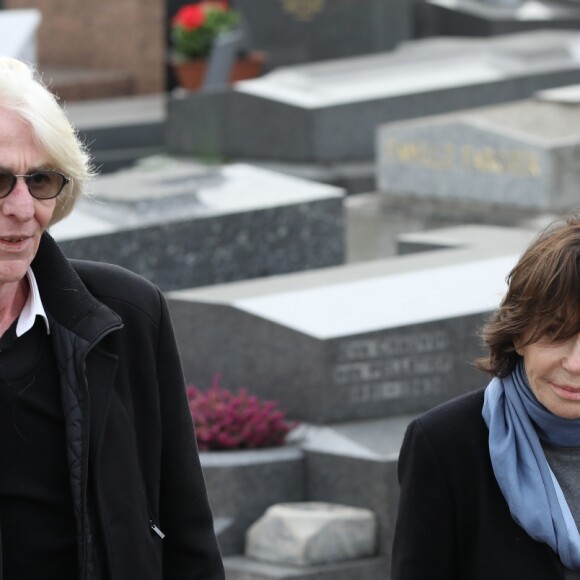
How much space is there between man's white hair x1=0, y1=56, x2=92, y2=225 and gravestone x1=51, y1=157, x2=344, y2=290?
5236 millimetres

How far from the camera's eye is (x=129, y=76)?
20141mm

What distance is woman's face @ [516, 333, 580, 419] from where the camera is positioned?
2.74 m

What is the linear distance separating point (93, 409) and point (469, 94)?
424 inches

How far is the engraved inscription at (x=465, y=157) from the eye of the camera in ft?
32.3

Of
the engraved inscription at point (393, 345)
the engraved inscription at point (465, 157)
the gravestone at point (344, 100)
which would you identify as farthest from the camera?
the gravestone at point (344, 100)

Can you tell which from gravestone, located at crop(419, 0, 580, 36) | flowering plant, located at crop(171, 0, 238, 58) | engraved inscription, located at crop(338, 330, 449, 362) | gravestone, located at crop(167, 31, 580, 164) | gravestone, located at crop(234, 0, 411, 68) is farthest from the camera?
gravestone, located at crop(419, 0, 580, 36)

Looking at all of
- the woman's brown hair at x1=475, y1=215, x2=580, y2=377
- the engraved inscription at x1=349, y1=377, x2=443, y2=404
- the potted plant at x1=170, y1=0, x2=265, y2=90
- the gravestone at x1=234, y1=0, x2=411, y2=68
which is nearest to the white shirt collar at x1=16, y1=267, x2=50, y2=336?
the woman's brown hair at x1=475, y1=215, x2=580, y2=377

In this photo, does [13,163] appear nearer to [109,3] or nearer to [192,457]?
[192,457]

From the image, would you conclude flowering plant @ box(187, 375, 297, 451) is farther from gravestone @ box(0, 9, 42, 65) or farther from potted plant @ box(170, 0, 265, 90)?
potted plant @ box(170, 0, 265, 90)

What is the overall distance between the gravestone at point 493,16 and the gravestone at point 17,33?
8.37 m

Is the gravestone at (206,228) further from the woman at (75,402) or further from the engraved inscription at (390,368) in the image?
the woman at (75,402)

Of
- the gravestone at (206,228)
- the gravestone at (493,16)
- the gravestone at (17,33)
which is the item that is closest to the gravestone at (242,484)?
the gravestone at (206,228)

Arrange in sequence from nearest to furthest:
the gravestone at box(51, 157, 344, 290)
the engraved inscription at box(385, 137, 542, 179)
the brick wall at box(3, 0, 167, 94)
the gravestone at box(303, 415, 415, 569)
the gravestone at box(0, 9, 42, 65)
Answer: the gravestone at box(303, 415, 415, 569) → the gravestone at box(51, 157, 344, 290) → the engraved inscription at box(385, 137, 542, 179) → the gravestone at box(0, 9, 42, 65) → the brick wall at box(3, 0, 167, 94)

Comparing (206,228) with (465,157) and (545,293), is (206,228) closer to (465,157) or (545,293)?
(465,157)
